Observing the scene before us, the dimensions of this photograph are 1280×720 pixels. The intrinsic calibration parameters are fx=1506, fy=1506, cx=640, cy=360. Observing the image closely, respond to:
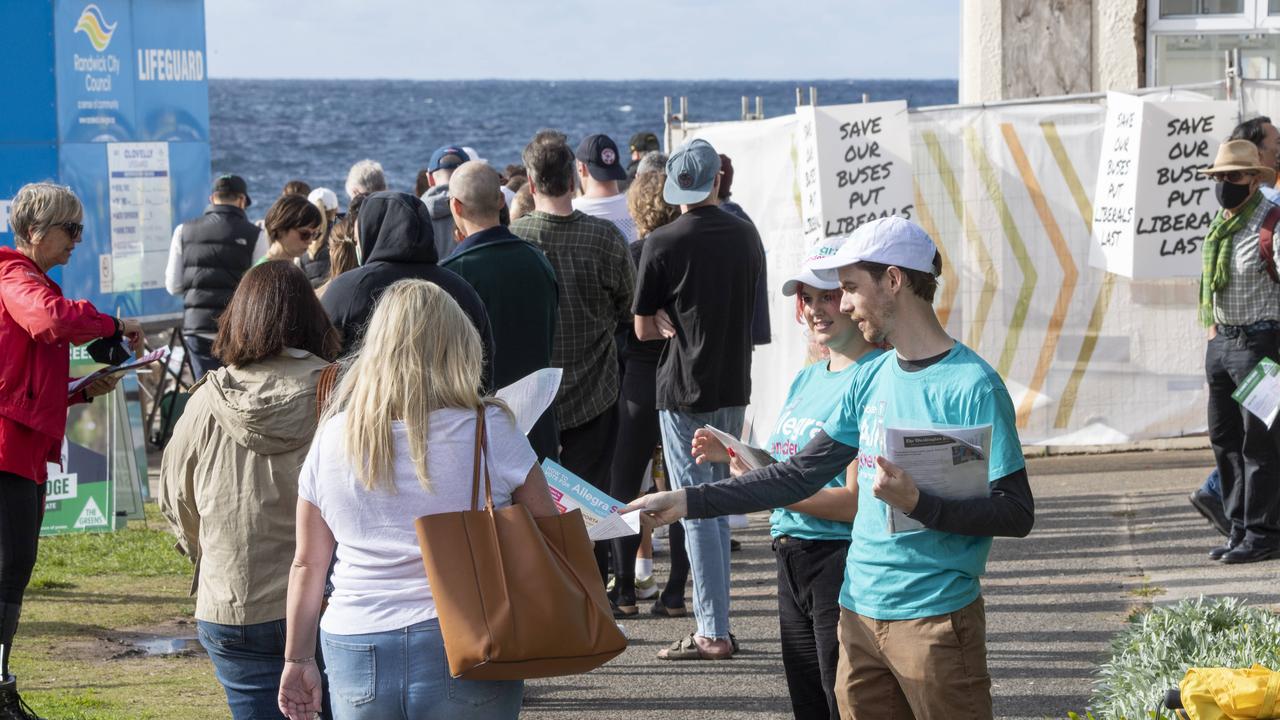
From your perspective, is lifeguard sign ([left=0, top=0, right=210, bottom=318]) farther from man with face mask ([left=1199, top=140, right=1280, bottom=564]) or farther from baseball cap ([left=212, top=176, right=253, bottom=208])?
man with face mask ([left=1199, top=140, right=1280, bottom=564])

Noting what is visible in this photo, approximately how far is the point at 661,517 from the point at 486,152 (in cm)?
8227

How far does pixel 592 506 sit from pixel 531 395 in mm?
339

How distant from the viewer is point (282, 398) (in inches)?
167

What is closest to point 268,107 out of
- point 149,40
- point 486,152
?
point 486,152

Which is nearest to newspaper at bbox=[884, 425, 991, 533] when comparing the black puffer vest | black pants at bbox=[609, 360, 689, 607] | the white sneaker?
black pants at bbox=[609, 360, 689, 607]

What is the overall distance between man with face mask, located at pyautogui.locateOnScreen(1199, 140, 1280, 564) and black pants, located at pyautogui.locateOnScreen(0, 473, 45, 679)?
562 centimetres

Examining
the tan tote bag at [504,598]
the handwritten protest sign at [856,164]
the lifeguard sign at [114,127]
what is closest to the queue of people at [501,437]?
the tan tote bag at [504,598]

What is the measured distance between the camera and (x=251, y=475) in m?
4.27

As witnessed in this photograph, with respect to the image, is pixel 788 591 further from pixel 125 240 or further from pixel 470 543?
pixel 125 240

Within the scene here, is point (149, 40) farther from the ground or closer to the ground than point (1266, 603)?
farther from the ground

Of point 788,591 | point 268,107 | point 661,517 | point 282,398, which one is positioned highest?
point 268,107

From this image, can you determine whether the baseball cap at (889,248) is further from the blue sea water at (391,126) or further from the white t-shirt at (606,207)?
the blue sea water at (391,126)

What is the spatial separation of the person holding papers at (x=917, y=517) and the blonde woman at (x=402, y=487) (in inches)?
31.4

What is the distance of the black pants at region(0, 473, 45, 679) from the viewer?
5.62 m
